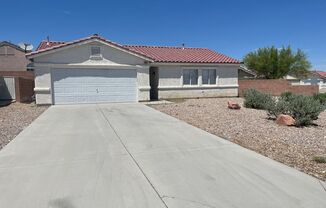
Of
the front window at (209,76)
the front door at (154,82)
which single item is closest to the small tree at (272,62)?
the front window at (209,76)

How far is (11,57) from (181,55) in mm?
26630

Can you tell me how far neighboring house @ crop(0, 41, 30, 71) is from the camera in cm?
3659

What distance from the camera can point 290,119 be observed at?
375 inches

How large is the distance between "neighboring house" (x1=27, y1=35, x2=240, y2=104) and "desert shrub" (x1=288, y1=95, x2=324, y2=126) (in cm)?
982

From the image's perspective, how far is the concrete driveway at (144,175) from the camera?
3.76 metres

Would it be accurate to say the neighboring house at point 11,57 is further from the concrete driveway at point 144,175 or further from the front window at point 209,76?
the concrete driveway at point 144,175

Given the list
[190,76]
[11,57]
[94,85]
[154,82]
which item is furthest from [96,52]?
[11,57]

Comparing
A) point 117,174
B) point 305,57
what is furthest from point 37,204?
point 305,57

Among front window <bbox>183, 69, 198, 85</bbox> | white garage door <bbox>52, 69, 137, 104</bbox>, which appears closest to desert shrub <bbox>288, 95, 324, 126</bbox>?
white garage door <bbox>52, 69, 137, 104</bbox>

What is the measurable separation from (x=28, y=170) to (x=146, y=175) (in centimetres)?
214

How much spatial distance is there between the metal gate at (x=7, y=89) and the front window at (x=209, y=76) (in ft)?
44.9

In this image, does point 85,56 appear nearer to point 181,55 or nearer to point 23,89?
point 23,89

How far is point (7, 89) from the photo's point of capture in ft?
62.5

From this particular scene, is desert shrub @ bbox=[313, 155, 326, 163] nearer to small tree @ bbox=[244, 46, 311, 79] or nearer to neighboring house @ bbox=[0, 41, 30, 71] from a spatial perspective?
small tree @ bbox=[244, 46, 311, 79]
